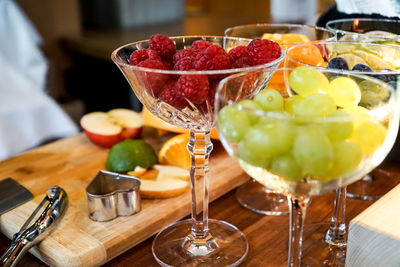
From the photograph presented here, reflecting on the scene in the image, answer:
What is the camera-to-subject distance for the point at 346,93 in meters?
0.46

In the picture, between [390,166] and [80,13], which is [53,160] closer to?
[390,166]

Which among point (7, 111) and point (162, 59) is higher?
point (162, 59)

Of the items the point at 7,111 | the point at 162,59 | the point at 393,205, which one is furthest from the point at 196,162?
the point at 7,111

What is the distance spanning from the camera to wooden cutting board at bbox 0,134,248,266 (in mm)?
571

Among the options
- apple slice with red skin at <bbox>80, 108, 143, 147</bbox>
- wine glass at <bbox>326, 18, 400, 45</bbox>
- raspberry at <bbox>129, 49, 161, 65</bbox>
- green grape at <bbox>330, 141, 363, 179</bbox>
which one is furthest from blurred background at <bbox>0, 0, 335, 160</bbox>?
green grape at <bbox>330, 141, 363, 179</bbox>

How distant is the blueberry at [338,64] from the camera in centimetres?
57

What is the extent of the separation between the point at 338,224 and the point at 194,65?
0.30 metres

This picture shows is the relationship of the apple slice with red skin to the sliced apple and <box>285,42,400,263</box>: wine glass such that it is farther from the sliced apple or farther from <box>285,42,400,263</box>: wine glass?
<box>285,42,400,263</box>: wine glass

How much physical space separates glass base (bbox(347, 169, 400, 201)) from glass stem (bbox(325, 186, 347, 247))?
0.37ft

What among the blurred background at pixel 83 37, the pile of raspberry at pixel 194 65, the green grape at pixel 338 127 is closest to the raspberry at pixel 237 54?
the pile of raspberry at pixel 194 65

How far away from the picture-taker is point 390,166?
31.6 inches

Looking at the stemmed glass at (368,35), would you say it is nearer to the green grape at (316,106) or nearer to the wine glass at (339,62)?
the wine glass at (339,62)

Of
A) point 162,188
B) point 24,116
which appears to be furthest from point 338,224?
point 24,116

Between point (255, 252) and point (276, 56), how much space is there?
26 centimetres
